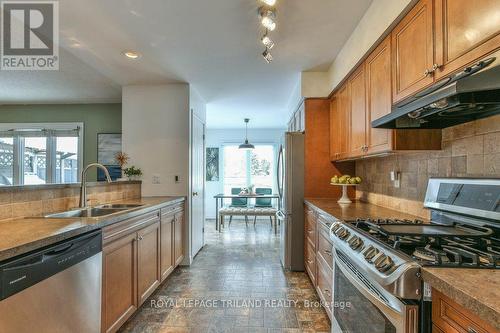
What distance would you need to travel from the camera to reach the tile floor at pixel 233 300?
2.17 metres

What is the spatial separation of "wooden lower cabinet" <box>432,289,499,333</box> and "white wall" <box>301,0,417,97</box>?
1517 mm

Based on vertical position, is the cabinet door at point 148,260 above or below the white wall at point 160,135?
below

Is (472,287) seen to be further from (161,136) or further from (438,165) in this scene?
(161,136)

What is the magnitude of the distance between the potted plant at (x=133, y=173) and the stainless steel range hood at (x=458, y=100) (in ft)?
9.74

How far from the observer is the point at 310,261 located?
2.93m

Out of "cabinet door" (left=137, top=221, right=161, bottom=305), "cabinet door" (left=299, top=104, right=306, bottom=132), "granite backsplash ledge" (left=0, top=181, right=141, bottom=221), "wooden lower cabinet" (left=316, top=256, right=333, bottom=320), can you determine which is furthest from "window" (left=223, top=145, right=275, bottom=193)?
"wooden lower cabinet" (left=316, top=256, right=333, bottom=320)

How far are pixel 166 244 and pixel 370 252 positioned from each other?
7.46 feet

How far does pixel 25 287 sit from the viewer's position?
117 cm

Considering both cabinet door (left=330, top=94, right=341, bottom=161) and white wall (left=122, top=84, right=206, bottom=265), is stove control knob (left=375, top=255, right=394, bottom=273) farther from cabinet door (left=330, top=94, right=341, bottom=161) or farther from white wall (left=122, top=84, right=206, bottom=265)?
white wall (left=122, top=84, right=206, bottom=265)

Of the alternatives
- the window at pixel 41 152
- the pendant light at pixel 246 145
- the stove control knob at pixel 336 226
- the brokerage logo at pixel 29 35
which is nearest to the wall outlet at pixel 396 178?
the stove control knob at pixel 336 226

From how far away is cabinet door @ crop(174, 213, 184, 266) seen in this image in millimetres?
3262

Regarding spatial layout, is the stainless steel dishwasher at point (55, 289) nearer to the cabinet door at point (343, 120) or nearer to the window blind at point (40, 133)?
the cabinet door at point (343, 120)

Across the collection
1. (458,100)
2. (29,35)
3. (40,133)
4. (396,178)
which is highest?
(29,35)

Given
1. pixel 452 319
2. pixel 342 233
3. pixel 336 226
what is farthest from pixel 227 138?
pixel 452 319
